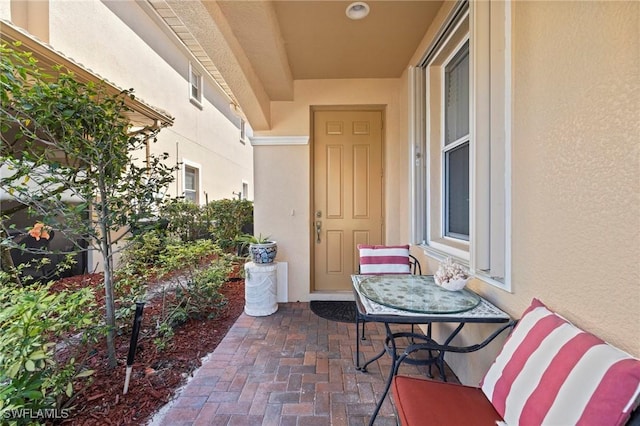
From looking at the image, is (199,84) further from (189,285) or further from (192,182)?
A: (189,285)

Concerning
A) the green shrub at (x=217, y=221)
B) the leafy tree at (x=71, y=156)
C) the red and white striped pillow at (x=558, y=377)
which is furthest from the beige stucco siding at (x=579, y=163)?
the green shrub at (x=217, y=221)

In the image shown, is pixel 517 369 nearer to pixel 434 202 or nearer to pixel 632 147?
pixel 632 147

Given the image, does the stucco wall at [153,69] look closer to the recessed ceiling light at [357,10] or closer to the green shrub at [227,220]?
the green shrub at [227,220]

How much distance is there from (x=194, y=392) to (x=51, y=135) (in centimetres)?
193

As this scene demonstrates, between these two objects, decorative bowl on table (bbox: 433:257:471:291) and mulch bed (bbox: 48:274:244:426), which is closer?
mulch bed (bbox: 48:274:244:426)

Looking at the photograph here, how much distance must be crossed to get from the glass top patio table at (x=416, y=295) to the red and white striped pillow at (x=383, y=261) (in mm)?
444

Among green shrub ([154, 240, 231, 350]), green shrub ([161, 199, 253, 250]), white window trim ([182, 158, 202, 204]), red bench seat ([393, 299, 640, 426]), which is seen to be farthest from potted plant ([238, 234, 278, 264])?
white window trim ([182, 158, 202, 204])

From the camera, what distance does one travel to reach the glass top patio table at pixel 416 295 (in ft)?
4.94

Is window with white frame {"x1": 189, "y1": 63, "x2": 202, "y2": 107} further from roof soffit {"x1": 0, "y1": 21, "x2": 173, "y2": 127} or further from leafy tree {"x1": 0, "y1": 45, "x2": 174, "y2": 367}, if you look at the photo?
leafy tree {"x1": 0, "y1": 45, "x2": 174, "y2": 367}

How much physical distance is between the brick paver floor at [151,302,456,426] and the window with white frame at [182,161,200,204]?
14.7 ft

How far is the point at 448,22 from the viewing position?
2.15 meters

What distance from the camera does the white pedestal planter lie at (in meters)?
3.15

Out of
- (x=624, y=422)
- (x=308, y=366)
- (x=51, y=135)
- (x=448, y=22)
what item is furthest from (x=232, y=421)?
(x=448, y=22)

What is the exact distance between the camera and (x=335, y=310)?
10.9 feet
